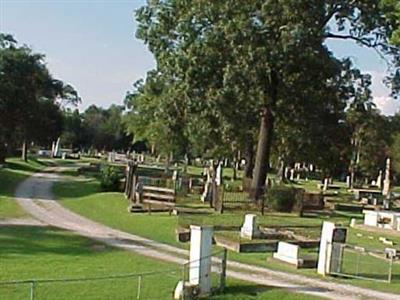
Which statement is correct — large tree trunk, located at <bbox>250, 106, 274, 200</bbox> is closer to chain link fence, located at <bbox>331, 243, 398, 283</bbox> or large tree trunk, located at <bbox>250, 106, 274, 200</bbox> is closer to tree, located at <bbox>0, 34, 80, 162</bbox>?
chain link fence, located at <bbox>331, 243, 398, 283</bbox>

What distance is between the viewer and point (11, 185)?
45312 millimetres

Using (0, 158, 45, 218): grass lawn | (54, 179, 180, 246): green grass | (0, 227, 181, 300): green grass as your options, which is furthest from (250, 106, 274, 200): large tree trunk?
(0, 227, 181, 300): green grass

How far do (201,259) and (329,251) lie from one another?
480 cm

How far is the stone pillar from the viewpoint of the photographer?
1616cm

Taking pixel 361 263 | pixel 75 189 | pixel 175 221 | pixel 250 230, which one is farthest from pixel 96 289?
Answer: pixel 75 189

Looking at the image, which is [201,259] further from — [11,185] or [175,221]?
[11,185]

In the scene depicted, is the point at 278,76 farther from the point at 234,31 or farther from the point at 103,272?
the point at 103,272

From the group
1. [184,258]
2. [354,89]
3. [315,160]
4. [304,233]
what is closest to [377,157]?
[315,160]

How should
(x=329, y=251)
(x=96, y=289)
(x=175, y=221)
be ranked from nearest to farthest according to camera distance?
(x=96, y=289) < (x=329, y=251) < (x=175, y=221)

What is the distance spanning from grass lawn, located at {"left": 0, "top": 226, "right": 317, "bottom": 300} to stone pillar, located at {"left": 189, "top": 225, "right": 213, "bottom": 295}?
40 centimetres

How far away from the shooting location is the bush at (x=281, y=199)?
36688 mm

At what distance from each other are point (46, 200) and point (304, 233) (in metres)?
15.8

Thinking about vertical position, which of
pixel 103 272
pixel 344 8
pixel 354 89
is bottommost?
pixel 103 272

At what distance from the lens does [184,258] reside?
69.0 feet
